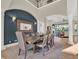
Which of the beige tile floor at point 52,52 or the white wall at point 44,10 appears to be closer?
the white wall at point 44,10

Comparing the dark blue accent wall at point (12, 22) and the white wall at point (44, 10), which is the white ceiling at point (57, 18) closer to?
the white wall at point (44, 10)

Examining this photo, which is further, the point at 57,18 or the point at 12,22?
the point at 12,22

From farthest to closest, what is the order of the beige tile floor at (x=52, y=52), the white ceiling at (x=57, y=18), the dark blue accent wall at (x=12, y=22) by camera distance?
the dark blue accent wall at (x=12, y=22) < the beige tile floor at (x=52, y=52) < the white ceiling at (x=57, y=18)

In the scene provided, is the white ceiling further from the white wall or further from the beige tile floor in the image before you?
the beige tile floor

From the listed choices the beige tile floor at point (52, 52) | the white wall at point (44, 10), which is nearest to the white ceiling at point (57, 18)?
the white wall at point (44, 10)

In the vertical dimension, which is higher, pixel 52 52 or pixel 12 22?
pixel 12 22

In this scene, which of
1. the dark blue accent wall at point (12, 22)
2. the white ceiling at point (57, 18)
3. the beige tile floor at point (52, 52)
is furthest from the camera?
the dark blue accent wall at point (12, 22)

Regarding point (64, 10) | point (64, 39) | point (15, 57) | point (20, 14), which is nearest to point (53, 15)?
point (64, 10)

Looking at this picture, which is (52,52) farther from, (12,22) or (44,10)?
(12,22)

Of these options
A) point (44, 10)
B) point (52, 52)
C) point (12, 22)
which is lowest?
point (52, 52)

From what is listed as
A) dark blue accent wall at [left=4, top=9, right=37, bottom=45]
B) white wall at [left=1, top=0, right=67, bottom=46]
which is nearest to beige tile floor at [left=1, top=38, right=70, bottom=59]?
dark blue accent wall at [left=4, top=9, right=37, bottom=45]

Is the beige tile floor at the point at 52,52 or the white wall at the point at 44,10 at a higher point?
the white wall at the point at 44,10

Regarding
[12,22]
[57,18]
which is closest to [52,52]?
[57,18]

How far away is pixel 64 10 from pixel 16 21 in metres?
1.06
